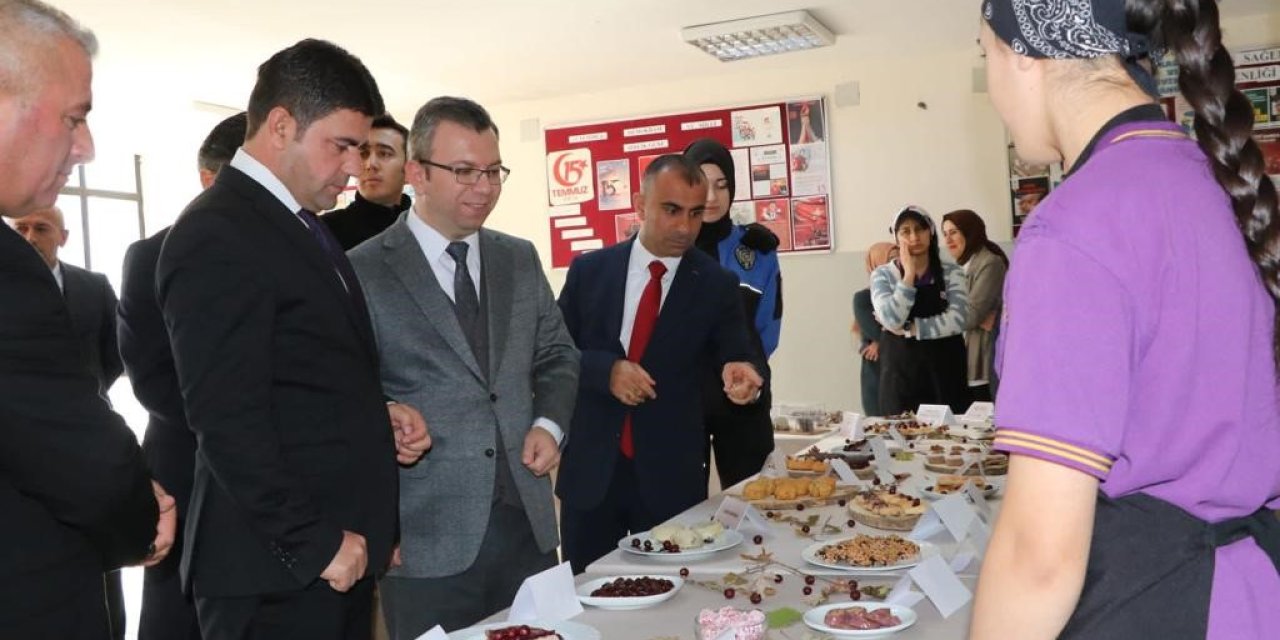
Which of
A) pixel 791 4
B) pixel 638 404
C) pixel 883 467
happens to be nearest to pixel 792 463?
pixel 883 467

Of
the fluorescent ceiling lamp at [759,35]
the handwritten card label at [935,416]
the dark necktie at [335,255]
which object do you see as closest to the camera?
the dark necktie at [335,255]

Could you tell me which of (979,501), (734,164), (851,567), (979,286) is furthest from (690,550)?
(734,164)

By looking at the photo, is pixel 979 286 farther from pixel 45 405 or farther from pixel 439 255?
pixel 45 405

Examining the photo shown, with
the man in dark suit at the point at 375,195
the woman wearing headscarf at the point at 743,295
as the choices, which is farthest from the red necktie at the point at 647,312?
the man in dark suit at the point at 375,195

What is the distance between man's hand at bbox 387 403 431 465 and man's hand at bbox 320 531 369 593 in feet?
0.93

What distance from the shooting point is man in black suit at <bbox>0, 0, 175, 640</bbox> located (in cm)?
145

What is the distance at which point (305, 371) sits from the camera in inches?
76.5

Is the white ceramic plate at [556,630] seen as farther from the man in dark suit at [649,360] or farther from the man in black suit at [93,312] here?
the man in black suit at [93,312]

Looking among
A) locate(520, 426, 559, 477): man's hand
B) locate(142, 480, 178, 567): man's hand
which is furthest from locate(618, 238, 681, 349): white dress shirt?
locate(142, 480, 178, 567): man's hand

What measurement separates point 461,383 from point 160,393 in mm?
647

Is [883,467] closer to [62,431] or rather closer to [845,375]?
[62,431]

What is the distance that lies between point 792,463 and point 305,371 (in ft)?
5.87

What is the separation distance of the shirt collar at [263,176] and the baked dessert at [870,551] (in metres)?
1.26

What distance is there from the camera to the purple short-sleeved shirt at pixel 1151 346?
3.33 ft
